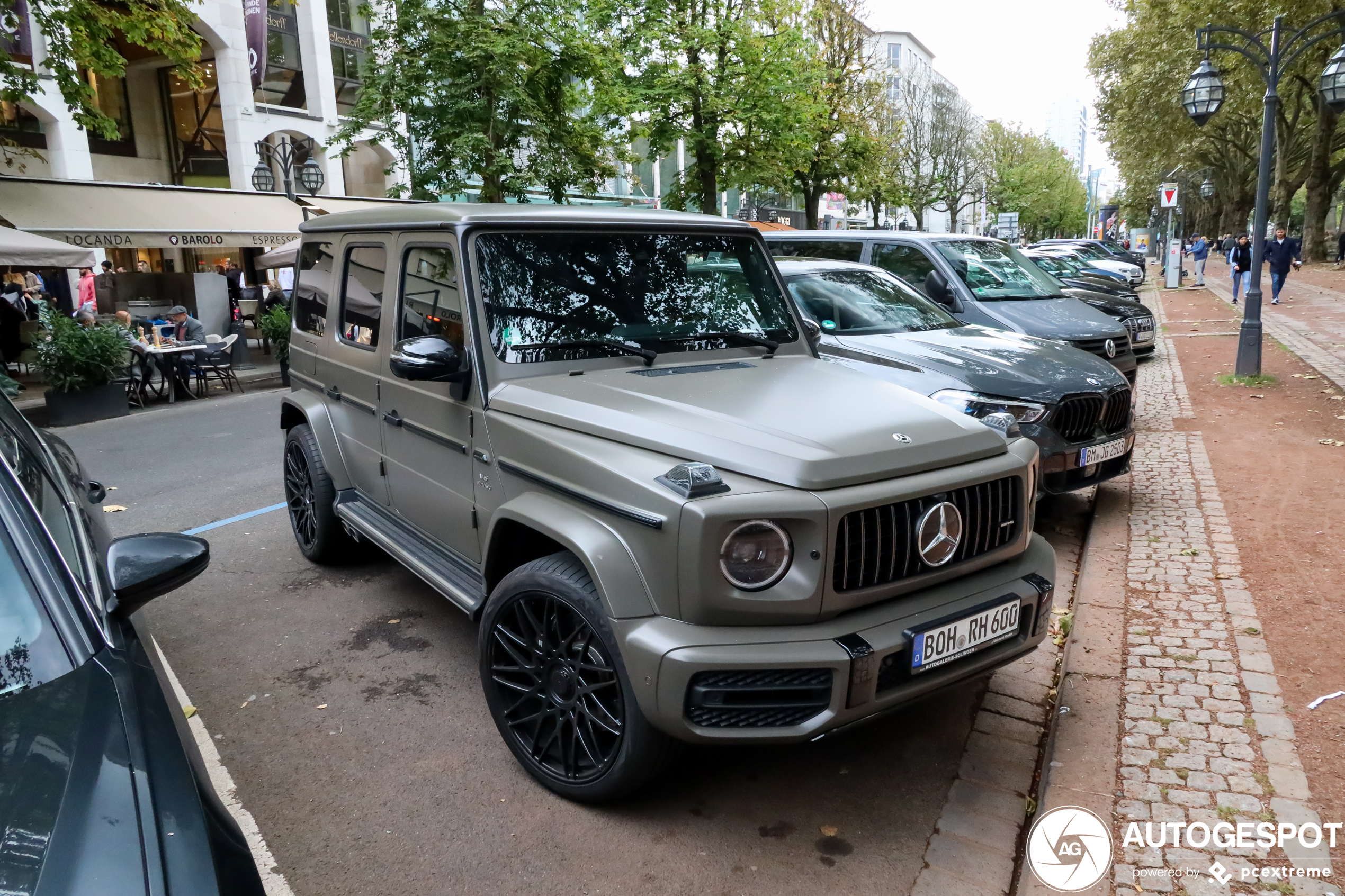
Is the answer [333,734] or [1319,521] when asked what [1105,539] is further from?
[333,734]

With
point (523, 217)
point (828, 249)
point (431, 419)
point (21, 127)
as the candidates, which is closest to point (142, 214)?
point (21, 127)

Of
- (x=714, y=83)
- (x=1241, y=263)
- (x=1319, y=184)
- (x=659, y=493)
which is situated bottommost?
(x=659, y=493)

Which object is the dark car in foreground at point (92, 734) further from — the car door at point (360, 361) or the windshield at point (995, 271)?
the windshield at point (995, 271)

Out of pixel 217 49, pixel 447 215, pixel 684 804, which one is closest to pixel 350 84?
pixel 217 49

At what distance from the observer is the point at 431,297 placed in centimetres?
392

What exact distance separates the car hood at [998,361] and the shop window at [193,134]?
24.9 metres

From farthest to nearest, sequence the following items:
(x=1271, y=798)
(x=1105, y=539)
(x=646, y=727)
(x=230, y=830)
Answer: (x=1105, y=539), (x=1271, y=798), (x=646, y=727), (x=230, y=830)

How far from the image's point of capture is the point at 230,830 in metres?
1.74

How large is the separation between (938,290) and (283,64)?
924 inches

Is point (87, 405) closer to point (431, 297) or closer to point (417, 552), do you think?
point (417, 552)

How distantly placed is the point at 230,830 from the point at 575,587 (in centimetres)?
129

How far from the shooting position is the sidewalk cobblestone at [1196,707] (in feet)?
9.82

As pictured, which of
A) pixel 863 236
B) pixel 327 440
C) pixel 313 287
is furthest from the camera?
pixel 863 236

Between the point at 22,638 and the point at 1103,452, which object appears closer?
the point at 22,638
